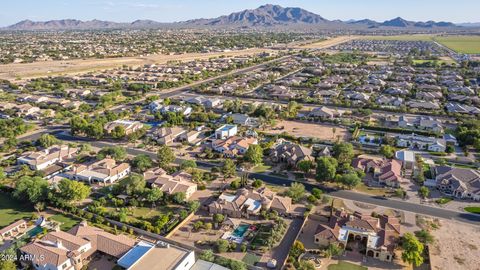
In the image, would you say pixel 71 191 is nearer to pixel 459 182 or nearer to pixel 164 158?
pixel 164 158

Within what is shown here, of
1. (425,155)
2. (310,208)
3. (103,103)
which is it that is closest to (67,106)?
(103,103)

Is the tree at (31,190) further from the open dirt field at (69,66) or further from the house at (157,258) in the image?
the open dirt field at (69,66)

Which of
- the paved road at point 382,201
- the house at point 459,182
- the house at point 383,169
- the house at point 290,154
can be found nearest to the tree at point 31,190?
the paved road at point 382,201

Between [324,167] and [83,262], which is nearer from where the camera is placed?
[83,262]

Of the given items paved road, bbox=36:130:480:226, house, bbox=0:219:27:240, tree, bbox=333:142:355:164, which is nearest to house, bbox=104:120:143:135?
paved road, bbox=36:130:480:226

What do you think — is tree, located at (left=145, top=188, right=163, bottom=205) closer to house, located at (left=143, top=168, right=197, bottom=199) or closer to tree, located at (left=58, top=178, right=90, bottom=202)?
house, located at (left=143, top=168, right=197, bottom=199)

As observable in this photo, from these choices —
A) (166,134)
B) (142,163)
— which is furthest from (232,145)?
(142,163)

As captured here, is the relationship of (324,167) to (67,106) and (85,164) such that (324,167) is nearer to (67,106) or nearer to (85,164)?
(85,164)
